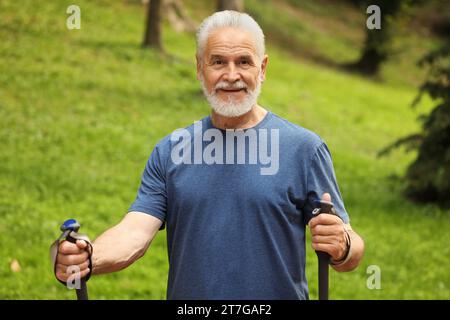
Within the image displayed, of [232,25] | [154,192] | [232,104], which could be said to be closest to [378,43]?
[232,25]

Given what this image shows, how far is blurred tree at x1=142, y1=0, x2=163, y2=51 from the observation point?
17.9m

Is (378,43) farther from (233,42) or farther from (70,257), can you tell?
(70,257)

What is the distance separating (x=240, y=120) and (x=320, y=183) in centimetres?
50

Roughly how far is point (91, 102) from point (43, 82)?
1.25m

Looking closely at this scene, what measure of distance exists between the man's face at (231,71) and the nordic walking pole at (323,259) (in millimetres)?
632

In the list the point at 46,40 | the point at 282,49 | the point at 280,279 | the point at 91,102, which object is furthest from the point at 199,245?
the point at 282,49

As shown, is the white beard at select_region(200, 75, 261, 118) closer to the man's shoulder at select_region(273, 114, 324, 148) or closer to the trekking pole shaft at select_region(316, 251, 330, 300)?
the man's shoulder at select_region(273, 114, 324, 148)

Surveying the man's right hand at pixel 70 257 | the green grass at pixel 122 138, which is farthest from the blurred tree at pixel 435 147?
the man's right hand at pixel 70 257

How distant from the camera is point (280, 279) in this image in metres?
3.24

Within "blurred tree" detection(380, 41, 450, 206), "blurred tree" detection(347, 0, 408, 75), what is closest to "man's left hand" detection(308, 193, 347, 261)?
"blurred tree" detection(380, 41, 450, 206)

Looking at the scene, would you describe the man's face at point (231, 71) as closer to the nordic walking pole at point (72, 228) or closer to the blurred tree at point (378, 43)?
the nordic walking pole at point (72, 228)

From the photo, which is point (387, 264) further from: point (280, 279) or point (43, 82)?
point (43, 82)
